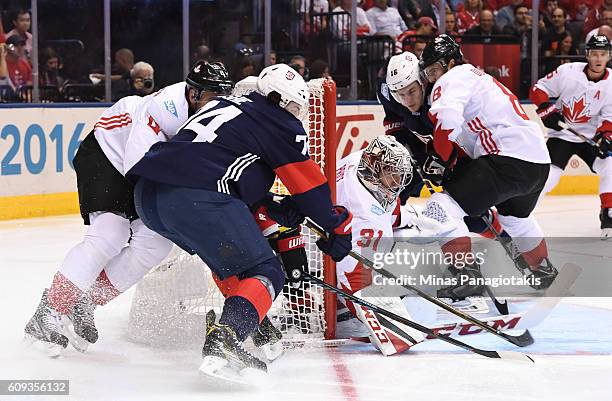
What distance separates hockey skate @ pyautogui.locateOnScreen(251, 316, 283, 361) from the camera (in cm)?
351

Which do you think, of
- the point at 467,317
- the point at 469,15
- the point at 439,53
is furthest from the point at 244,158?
the point at 469,15

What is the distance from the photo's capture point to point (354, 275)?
378 centimetres

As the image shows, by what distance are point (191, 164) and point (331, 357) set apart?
0.80 m

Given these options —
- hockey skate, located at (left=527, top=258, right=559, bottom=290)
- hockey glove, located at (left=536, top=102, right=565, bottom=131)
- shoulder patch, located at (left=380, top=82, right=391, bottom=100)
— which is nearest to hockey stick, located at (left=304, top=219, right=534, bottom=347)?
hockey skate, located at (left=527, top=258, right=559, bottom=290)

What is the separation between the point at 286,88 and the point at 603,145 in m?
3.74

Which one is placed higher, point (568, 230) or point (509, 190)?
point (509, 190)

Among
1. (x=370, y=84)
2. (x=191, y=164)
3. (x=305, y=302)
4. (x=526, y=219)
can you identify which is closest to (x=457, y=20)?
(x=370, y=84)

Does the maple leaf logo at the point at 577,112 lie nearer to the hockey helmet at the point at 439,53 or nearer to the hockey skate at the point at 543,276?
the hockey skate at the point at 543,276

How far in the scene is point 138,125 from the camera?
364 centimetres

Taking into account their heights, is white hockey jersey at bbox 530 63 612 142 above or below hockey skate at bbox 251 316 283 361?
A: above

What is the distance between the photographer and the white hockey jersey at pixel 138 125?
3.61m

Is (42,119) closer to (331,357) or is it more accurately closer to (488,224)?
(488,224)

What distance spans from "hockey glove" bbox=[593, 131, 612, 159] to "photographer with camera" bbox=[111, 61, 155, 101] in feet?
8.88

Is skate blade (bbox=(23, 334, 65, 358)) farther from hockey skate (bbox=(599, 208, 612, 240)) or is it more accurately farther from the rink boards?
hockey skate (bbox=(599, 208, 612, 240))
